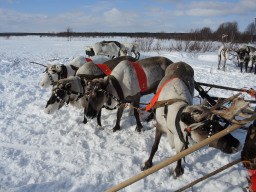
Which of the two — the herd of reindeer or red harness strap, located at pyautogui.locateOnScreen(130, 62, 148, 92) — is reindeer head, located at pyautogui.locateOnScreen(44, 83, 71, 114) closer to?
the herd of reindeer

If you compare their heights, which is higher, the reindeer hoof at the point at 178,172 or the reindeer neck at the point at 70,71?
the reindeer neck at the point at 70,71

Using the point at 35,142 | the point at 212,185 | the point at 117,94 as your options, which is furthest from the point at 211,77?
the point at 35,142

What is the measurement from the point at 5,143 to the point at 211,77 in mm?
9183

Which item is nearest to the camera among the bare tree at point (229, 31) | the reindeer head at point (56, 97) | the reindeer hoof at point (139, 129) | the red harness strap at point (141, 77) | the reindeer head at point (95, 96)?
the reindeer head at point (95, 96)

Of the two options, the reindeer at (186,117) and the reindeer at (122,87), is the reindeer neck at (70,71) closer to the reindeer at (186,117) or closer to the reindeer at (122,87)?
the reindeer at (122,87)

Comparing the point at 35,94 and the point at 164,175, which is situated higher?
the point at 35,94

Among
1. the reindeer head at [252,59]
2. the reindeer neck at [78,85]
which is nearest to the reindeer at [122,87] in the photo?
the reindeer neck at [78,85]

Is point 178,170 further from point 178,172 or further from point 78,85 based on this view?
point 78,85

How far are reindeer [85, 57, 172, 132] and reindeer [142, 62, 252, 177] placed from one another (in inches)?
42.7

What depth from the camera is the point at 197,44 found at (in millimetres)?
21500

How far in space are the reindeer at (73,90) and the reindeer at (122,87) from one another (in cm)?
32

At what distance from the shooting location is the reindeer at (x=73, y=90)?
12.5 ft

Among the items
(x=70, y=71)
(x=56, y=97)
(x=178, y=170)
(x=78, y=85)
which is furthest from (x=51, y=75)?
(x=178, y=170)

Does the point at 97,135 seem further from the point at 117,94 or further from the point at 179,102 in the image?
the point at 179,102
